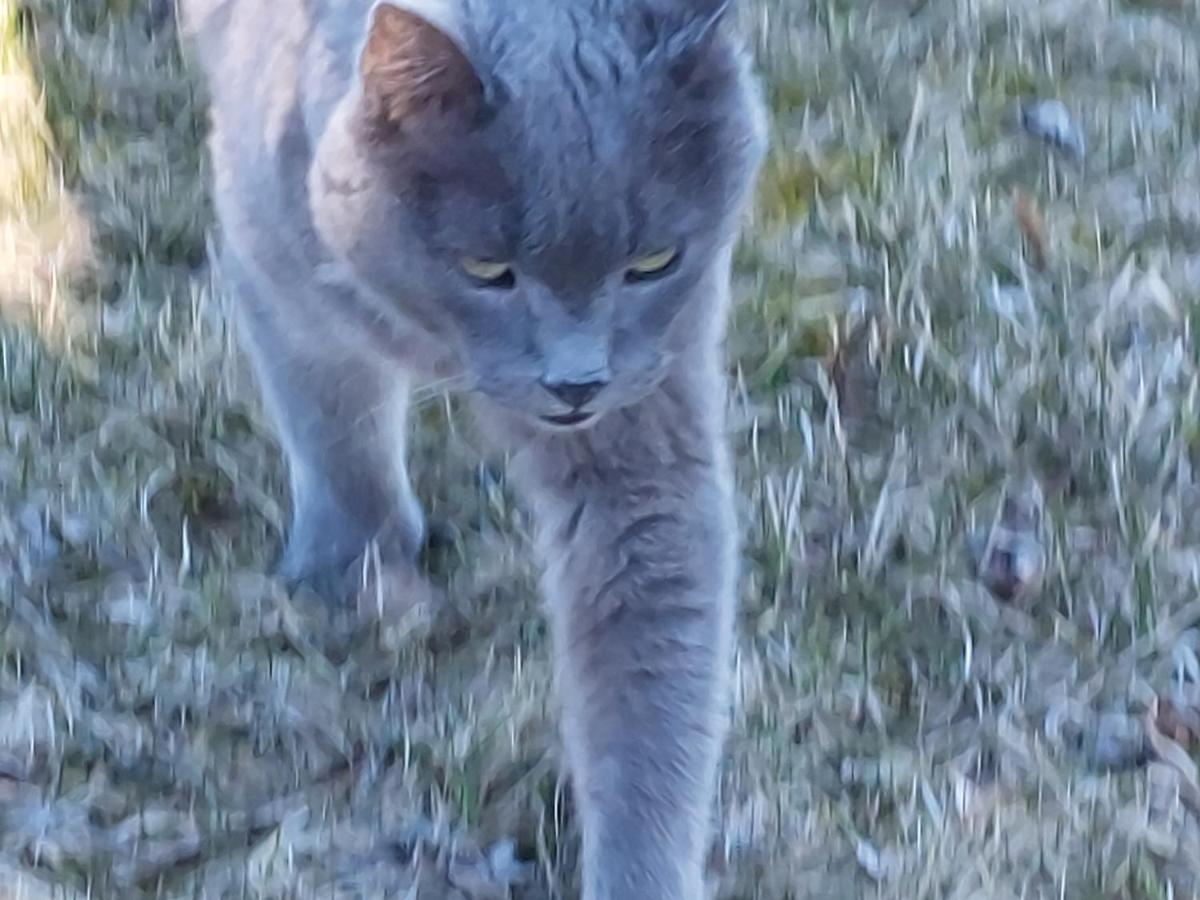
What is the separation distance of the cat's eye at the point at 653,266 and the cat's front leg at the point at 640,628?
0.17 metres

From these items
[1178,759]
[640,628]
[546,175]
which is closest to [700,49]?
[546,175]

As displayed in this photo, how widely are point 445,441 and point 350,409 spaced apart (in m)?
0.24

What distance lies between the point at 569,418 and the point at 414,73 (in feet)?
1.02

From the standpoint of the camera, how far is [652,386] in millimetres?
1590

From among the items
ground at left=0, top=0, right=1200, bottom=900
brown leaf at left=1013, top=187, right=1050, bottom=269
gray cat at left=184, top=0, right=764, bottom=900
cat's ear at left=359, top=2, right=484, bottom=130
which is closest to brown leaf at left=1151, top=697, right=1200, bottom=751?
ground at left=0, top=0, right=1200, bottom=900

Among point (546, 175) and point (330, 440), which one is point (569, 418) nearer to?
point (546, 175)

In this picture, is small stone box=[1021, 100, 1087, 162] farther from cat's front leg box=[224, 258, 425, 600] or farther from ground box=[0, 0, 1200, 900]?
cat's front leg box=[224, 258, 425, 600]

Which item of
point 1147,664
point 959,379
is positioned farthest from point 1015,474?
point 1147,664

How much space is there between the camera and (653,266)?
1.50 m

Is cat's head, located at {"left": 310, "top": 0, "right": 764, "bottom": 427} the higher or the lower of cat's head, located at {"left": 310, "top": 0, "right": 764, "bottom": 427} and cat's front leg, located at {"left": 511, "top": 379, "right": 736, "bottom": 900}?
the higher

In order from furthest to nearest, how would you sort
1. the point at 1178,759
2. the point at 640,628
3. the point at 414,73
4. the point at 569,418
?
the point at 1178,759, the point at 640,628, the point at 569,418, the point at 414,73

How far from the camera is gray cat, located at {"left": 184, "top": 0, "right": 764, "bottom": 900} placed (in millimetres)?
1429

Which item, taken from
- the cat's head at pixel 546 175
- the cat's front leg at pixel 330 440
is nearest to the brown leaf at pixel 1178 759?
the cat's head at pixel 546 175

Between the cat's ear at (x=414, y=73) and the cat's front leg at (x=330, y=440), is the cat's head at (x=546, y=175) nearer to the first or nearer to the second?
the cat's ear at (x=414, y=73)
